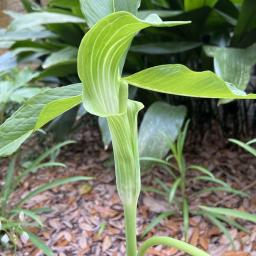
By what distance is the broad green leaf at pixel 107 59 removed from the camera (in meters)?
0.46

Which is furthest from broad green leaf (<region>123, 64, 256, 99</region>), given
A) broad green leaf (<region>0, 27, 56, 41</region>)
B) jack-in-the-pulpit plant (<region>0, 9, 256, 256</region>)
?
broad green leaf (<region>0, 27, 56, 41</region>)

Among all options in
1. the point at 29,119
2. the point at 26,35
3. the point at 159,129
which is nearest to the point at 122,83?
the point at 29,119

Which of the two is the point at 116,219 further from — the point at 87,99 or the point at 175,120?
the point at 87,99

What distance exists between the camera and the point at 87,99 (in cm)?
54

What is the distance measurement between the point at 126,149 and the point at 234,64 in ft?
2.74

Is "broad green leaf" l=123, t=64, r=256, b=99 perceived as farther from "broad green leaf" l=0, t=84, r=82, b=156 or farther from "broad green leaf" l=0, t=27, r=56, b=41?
"broad green leaf" l=0, t=27, r=56, b=41

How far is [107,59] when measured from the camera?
531 mm

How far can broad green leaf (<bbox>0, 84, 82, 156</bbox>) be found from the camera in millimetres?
542

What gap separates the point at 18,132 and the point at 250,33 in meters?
1.24

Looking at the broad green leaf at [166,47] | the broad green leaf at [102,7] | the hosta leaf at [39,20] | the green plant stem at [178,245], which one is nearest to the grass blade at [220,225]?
the green plant stem at [178,245]

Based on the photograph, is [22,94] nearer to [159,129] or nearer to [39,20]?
[39,20]

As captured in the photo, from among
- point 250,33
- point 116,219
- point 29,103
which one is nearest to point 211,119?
point 250,33

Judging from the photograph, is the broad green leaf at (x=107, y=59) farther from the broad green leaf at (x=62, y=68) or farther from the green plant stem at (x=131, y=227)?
the broad green leaf at (x=62, y=68)

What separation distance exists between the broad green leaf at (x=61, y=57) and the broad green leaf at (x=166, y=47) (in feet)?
0.87
